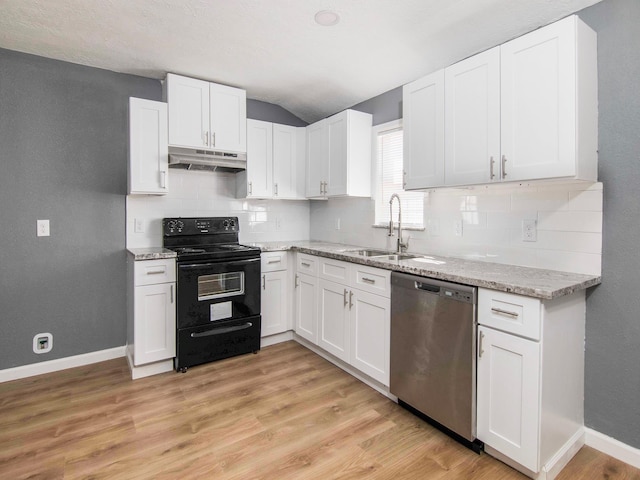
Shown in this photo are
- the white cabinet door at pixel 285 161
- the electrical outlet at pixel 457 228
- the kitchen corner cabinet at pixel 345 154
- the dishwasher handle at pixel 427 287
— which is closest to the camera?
the dishwasher handle at pixel 427 287

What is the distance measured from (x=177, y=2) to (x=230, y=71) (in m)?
0.94

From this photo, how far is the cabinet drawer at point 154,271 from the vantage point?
270 centimetres

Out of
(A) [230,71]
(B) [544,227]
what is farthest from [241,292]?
(B) [544,227]

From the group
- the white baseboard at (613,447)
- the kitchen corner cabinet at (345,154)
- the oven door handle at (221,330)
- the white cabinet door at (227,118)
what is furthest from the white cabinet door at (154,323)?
the white baseboard at (613,447)

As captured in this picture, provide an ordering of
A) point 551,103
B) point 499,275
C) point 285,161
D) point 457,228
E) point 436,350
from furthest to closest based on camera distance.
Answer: point 285,161 < point 457,228 < point 436,350 < point 499,275 < point 551,103

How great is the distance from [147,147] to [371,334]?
7.67 ft

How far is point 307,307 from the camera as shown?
10.8ft

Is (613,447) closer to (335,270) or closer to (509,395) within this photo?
(509,395)

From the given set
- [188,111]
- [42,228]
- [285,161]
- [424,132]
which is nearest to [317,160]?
[285,161]

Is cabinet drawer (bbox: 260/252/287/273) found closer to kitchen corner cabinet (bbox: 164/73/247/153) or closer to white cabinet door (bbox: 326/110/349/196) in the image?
white cabinet door (bbox: 326/110/349/196)

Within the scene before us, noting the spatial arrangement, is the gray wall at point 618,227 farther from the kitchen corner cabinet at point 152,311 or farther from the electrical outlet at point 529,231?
the kitchen corner cabinet at point 152,311

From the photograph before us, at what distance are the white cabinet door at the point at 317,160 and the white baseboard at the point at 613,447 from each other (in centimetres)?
269

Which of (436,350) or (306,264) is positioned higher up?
(306,264)

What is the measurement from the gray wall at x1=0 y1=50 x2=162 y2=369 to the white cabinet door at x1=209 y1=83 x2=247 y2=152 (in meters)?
0.55
